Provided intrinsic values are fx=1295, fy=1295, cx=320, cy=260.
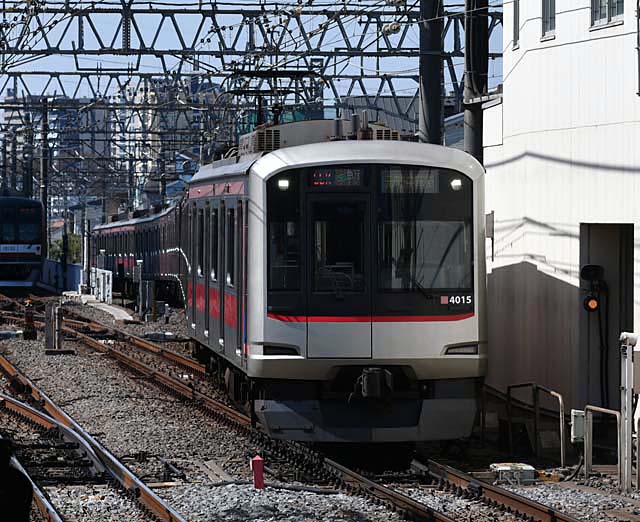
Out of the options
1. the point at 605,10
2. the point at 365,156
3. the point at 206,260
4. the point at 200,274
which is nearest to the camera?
the point at 365,156

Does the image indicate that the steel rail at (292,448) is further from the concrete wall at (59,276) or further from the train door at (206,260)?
the concrete wall at (59,276)

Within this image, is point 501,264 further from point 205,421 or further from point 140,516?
point 140,516

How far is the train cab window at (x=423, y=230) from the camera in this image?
10711mm

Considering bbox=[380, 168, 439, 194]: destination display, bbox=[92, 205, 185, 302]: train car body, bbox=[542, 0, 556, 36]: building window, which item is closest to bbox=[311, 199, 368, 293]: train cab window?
bbox=[380, 168, 439, 194]: destination display

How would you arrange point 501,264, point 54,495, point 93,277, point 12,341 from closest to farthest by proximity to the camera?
point 54,495 → point 501,264 → point 12,341 → point 93,277

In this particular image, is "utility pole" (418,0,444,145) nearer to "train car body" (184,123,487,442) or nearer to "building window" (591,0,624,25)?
"building window" (591,0,624,25)

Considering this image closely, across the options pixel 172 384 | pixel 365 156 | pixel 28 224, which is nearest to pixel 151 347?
pixel 172 384

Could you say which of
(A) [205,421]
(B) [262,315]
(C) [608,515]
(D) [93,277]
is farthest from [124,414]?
(D) [93,277]

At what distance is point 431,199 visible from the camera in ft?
35.4

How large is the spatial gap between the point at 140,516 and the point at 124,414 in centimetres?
543

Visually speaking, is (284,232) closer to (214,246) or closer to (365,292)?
(365,292)

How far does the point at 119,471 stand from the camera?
10.1 m

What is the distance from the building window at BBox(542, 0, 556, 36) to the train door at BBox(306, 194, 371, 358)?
3.87 meters

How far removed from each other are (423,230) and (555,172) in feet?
9.79
